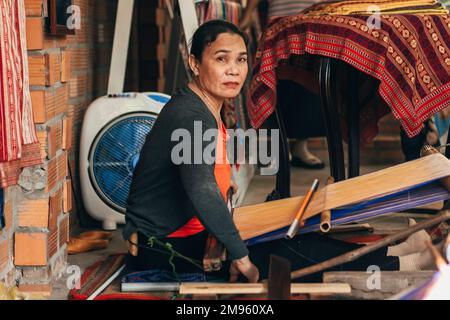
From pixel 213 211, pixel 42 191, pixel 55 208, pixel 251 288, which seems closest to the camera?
pixel 251 288

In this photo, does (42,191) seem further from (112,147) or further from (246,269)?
(112,147)

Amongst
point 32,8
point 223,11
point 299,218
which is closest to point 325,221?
point 299,218

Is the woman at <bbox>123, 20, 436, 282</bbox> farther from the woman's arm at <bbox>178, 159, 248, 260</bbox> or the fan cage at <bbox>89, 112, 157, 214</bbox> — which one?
the fan cage at <bbox>89, 112, 157, 214</bbox>

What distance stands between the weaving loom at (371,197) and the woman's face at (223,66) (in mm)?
454

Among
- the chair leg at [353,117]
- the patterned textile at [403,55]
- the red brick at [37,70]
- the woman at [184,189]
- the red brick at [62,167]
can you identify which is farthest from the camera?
the chair leg at [353,117]

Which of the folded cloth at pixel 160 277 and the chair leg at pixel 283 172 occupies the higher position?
the chair leg at pixel 283 172

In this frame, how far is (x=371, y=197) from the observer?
2842mm

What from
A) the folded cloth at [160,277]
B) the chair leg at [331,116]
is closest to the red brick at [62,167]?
the folded cloth at [160,277]

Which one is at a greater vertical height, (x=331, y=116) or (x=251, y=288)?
(x=331, y=116)

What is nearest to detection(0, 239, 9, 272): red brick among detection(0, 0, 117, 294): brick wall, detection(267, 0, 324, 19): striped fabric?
A: detection(0, 0, 117, 294): brick wall

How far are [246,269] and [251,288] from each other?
190mm

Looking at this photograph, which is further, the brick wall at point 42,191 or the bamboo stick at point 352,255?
the brick wall at point 42,191

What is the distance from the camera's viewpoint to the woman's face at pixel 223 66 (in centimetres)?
294

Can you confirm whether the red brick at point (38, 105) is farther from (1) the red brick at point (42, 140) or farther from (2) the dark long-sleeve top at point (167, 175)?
(2) the dark long-sleeve top at point (167, 175)
